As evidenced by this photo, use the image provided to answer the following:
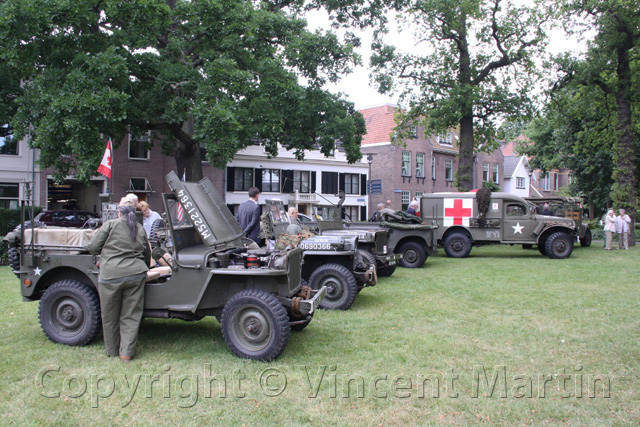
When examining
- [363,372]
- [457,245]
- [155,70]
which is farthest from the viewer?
[457,245]

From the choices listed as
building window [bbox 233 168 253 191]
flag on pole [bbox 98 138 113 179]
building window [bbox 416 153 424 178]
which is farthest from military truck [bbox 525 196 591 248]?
building window [bbox 416 153 424 178]

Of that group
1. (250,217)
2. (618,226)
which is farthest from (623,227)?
(250,217)

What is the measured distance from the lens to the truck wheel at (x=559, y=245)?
52.9 feet

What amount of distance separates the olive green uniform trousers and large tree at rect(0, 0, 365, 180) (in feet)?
29.9

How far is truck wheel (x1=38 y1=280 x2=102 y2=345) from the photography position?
18.8 feet

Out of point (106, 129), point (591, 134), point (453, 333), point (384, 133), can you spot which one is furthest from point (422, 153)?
point (453, 333)

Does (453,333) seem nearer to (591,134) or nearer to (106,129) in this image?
(106,129)

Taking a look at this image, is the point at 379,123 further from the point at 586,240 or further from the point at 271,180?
the point at 586,240

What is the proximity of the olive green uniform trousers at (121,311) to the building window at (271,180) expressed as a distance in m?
28.4

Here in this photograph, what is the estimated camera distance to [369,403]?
14.0 feet

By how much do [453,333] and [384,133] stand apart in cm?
3405

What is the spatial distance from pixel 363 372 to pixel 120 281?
8.86 ft

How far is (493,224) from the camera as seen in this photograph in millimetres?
16625

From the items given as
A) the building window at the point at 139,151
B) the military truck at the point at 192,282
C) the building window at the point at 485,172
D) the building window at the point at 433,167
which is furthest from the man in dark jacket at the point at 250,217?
the building window at the point at 485,172
